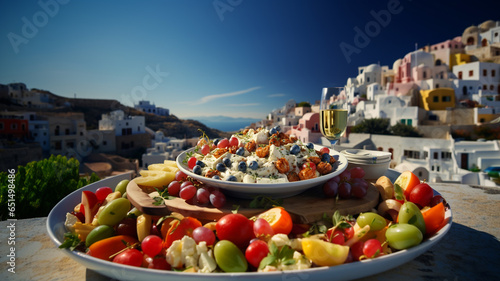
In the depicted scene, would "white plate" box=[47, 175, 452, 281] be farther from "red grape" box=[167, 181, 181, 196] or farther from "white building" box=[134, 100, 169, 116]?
"white building" box=[134, 100, 169, 116]

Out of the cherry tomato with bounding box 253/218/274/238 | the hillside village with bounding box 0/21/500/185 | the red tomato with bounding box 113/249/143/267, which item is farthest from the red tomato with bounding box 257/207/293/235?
the hillside village with bounding box 0/21/500/185

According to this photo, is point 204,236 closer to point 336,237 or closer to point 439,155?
point 336,237

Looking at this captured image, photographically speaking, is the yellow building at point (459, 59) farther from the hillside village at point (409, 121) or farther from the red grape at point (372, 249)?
the red grape at point (372, 249)

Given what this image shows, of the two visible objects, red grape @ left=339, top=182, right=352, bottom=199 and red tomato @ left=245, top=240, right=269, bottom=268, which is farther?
red grape @ left=339, top=182, right=352, bottom=199

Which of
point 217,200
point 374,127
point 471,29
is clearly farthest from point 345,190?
point 471,29

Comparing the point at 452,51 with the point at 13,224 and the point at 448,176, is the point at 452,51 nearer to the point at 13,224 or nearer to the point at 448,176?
the point at 448,176

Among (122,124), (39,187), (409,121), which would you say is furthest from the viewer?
(122,124)

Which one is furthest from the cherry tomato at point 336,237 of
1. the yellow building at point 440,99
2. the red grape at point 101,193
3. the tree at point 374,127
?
the yellow building at point 440,99
